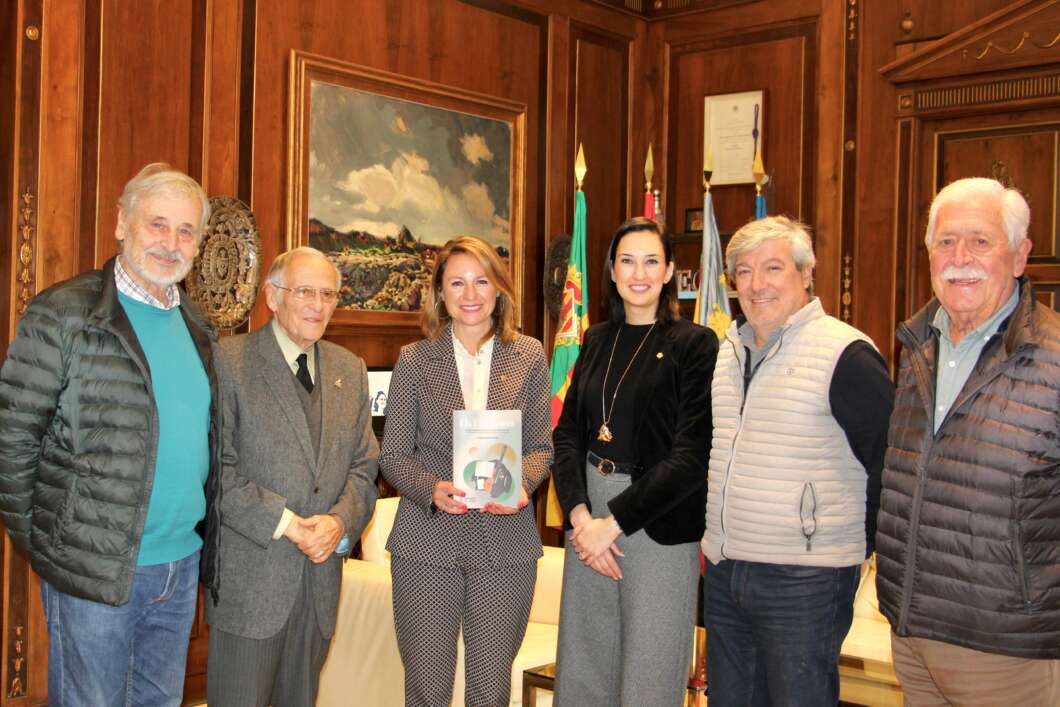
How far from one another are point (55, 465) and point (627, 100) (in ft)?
16.7

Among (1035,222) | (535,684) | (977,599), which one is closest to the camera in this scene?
(977,599)

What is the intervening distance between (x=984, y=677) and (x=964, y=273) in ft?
2.66

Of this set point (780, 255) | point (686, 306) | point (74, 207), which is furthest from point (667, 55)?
point (780, 255)

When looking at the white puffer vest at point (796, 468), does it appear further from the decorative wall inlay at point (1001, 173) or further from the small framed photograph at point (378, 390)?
the decorative wall inlay at point (1001, 173)

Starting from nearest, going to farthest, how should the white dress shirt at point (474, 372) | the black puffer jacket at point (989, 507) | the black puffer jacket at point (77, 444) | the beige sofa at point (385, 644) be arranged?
the black puffer jacket at point (989, 507)
the black puffer jacket at point (77, 444)
the white dress shirt at point (474, 372)
the beige sofa at point (385, 644)

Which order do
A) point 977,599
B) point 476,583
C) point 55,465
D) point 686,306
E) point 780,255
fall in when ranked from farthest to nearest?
point 686,306, point 476,583, point 780,255, point 55,465, point 977,599

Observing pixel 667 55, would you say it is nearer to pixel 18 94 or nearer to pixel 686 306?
pixel 686 306

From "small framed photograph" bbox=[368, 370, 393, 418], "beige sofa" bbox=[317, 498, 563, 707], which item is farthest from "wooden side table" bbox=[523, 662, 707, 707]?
"small framed photograph" bbox=[368, 370, 393, 418]

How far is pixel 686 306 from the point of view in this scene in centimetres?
670

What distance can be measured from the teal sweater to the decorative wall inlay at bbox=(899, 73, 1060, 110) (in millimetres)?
4539

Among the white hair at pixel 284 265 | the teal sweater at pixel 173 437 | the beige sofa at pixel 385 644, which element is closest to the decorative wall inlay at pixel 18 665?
the beige sofa at pixel 385 644

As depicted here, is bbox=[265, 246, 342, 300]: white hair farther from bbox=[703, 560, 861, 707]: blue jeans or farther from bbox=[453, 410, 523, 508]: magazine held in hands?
bbox=[703, 560, 861, 707]: blue jeans

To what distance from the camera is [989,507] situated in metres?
2.10

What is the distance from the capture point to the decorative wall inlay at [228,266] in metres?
4.62
